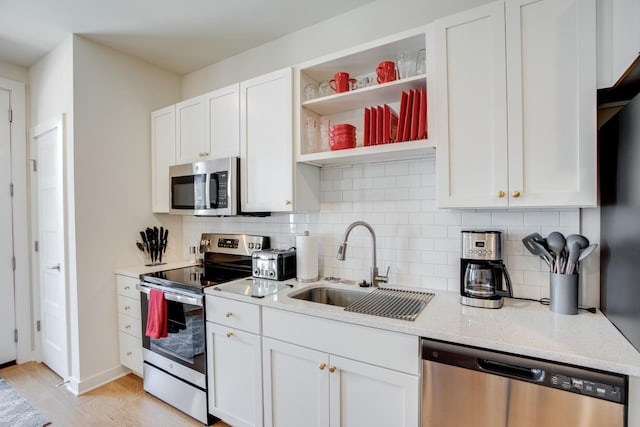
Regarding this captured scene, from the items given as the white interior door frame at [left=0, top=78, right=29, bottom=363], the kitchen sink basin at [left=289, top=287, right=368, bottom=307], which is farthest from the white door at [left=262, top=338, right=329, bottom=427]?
the white interior door frame at [left=0, top=78, right=29, bottom=363]

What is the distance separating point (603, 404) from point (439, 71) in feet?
4.78

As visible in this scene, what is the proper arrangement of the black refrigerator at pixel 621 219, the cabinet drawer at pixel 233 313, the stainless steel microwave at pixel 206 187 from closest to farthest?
the black refrigerator at pixel 621 219 → the cabinet drawer at pixel 233 313 → the stainless steel microwave at pixel 206 187

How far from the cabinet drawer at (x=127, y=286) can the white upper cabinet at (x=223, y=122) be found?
118 centimetres

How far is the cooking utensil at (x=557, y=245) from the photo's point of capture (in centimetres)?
144

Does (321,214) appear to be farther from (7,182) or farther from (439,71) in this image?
(7,182)

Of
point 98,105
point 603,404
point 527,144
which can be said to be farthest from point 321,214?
point 98,105

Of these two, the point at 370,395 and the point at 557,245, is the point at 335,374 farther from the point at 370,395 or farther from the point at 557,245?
the point at 557,245

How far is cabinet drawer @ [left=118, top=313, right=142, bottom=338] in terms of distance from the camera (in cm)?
252

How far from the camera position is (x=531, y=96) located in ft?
4.58

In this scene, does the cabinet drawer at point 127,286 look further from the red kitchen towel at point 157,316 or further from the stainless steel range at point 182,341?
the red kitchen towel at point 157,316

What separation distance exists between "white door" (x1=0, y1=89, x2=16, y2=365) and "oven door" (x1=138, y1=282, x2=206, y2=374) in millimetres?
1603

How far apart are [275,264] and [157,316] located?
873mm

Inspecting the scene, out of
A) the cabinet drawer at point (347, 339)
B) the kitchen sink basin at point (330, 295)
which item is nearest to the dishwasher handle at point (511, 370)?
the cabinet drawer at point (347, 339)

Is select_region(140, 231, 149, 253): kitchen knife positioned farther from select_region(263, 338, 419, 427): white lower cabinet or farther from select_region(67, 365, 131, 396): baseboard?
select_region(263, 338, 419, 427): white lower cabinet
